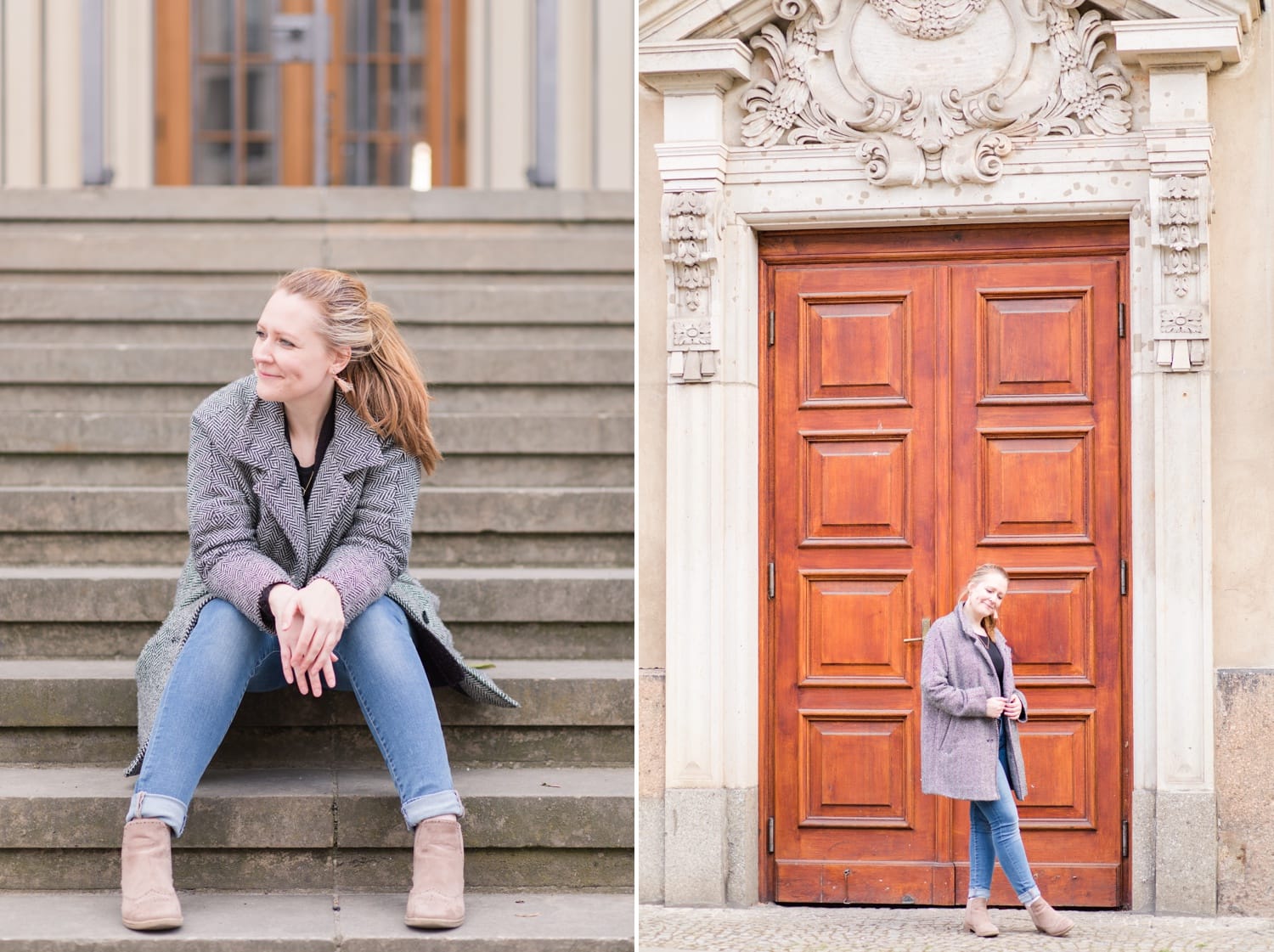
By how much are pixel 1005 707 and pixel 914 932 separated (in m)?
0.86

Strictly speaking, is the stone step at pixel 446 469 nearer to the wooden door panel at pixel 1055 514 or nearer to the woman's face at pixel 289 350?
the wooden door panel at pixel 1055 514

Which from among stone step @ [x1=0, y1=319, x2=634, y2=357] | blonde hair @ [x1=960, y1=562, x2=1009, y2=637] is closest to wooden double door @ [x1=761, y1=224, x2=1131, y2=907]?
blonde hair @ [x1=960, y1=562, x2=1009, y2=637]

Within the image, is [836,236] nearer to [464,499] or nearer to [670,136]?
[670,136]

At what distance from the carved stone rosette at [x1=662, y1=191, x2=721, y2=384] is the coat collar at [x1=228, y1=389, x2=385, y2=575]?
2204mm

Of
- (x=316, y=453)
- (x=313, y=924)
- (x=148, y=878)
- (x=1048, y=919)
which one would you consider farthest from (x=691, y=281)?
(x=148, y=878)

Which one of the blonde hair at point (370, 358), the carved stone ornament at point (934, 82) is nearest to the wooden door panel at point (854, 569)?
the carved stone ornament at point (934, 82)

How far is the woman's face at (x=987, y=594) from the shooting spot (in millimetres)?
5492

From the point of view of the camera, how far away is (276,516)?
3.88 m

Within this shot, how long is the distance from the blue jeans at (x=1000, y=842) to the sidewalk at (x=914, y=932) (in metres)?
0.18

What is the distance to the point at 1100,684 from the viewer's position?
597 cm

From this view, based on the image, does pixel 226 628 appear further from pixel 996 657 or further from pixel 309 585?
pixel 996 657

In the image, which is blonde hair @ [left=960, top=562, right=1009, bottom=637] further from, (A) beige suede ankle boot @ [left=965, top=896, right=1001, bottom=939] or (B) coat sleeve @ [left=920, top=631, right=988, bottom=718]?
(A) beige suede ankle boot @ [left=965, top=896, right=1001, bottom=939]

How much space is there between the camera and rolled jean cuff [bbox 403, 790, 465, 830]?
366cm

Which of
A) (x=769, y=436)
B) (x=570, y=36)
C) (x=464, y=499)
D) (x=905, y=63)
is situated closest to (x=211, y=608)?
(x=464, y=499)
